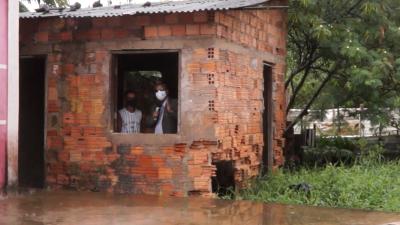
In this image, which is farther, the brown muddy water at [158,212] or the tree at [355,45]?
the tree at [355,45]

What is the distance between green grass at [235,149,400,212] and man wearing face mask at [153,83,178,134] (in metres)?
1.58

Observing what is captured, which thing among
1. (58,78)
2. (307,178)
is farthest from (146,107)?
(307,178)

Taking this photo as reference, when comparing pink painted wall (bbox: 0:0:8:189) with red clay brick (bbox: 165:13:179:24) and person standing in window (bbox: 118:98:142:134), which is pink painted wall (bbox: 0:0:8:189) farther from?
red clay brick (bbox: 165:13:179:24)

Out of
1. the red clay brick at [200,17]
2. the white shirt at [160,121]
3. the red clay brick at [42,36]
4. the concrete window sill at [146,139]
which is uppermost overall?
the red clay brick at [200,17]

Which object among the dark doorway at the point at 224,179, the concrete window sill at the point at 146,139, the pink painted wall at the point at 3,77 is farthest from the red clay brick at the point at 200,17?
the pink painted wall at the point at 3,77

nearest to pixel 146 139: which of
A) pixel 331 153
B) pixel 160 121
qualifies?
pixel 160 121

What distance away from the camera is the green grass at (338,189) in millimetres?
8797

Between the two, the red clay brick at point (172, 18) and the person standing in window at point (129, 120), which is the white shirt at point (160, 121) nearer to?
the person standing in window at point (129, 120)

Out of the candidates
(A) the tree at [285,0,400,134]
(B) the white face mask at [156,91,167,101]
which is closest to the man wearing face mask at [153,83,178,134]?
(B) the white face mask at [156,91,167,101]

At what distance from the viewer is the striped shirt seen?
32.3ft

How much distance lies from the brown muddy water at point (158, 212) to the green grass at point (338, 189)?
2.24 ft

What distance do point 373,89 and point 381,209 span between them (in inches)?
173

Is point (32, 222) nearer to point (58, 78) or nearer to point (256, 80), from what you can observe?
point (58, 78)

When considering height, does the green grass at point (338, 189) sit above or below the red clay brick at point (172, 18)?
below
